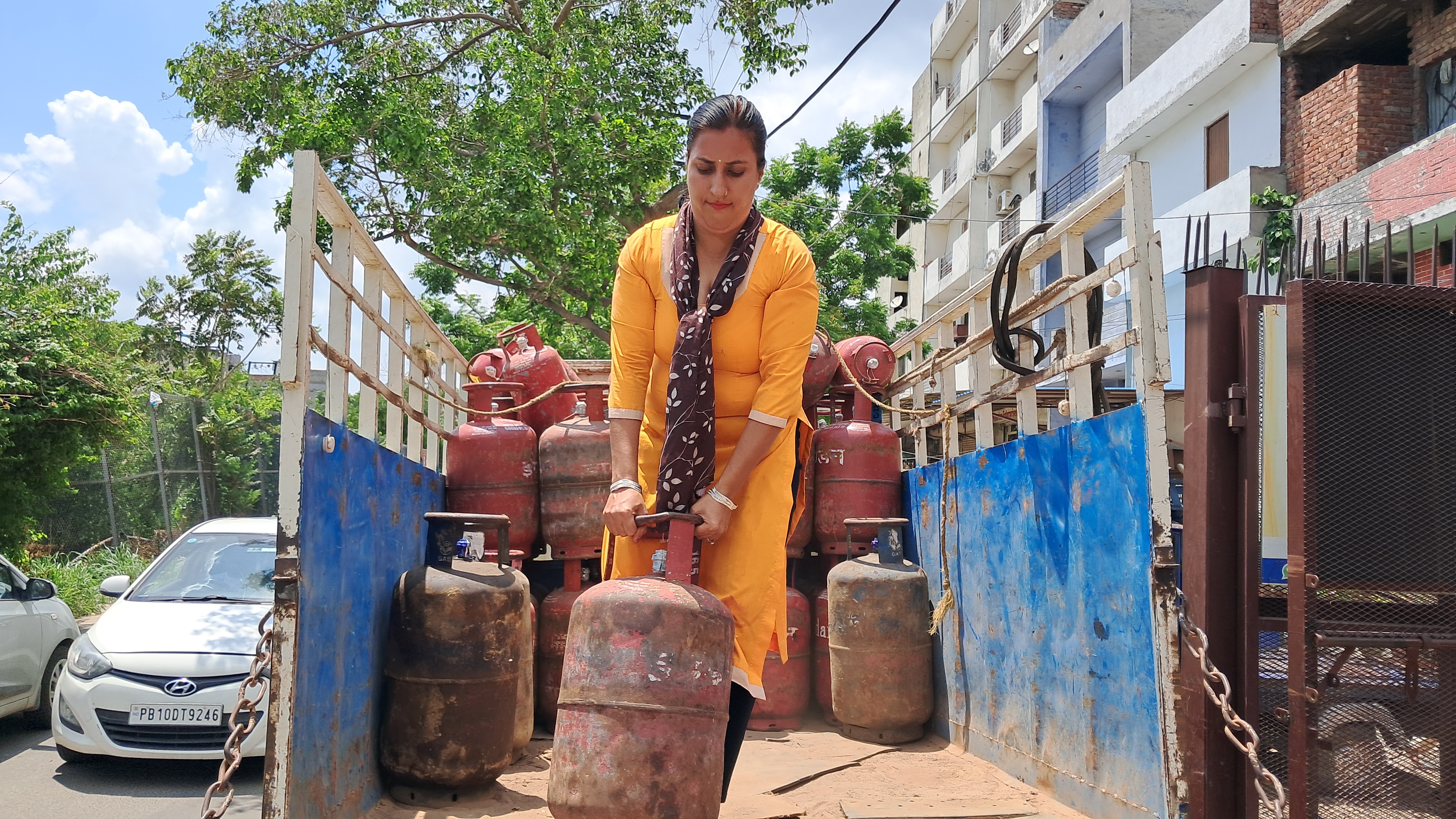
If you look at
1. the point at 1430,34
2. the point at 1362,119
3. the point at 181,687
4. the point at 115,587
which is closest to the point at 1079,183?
the point at 1362,119

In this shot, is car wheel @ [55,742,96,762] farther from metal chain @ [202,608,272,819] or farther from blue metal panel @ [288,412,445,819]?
metal chain @ [202,608,272,819]

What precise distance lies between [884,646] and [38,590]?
550 cm

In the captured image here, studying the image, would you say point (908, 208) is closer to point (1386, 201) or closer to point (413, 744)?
point (1386, 201)

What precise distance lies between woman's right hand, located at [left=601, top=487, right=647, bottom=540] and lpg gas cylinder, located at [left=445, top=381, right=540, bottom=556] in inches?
113

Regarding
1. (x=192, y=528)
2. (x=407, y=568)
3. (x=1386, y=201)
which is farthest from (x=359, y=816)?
(x=1386, y=201)

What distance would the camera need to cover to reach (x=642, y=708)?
8.53 feet

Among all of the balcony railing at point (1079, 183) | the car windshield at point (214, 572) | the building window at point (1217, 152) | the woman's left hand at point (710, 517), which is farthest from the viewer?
the balcony railing at point (1079, 183)

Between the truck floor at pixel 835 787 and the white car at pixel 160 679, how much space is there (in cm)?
168

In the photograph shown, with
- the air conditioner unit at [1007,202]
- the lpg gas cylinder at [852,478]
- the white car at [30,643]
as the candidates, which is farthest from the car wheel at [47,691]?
the air conditioner unit at [1007,202]

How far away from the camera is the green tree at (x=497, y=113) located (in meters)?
12.0

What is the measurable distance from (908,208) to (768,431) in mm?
18514

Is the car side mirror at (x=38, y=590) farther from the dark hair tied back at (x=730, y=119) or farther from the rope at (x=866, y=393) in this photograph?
the dark hair tied back at (x=730, y=119)

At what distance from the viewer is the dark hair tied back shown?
9.69 feet

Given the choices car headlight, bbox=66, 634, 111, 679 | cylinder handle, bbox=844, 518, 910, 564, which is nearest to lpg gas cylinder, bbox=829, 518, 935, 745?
cylinder handle, bbox=844, 518, 910, 564
